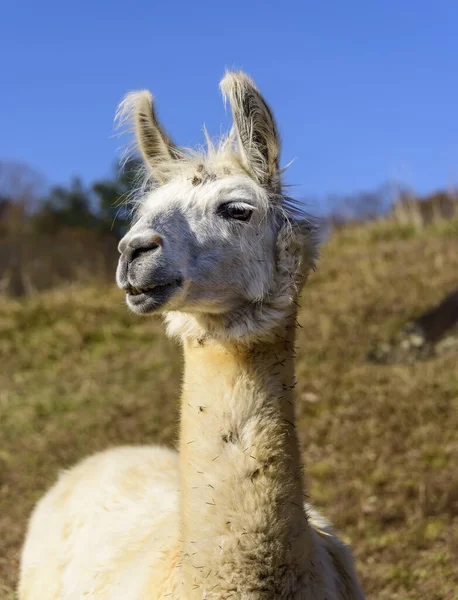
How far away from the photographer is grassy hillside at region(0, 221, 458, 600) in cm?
571

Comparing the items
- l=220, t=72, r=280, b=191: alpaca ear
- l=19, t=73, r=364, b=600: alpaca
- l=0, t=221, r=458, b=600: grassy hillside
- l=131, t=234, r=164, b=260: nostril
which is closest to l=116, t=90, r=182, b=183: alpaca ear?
l=19, t=73, r=364, b=600: alpaca

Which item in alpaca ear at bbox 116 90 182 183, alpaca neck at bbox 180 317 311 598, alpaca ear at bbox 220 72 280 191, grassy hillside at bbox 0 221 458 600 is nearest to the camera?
alpaca neck at bbox 180 317 311 598

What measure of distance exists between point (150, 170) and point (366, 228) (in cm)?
1201

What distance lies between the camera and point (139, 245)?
245 centimetres

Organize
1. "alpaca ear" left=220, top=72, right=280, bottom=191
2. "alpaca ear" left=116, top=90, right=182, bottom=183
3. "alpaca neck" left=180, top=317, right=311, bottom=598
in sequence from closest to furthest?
1. "alpaca neck" left=180, top=317, right=311, bottom=598
2. "alpaca ear" left=220, top=72, right=280, bottom=191
3. "alpaca ear" left=116, top=90, right=182, bottom=183

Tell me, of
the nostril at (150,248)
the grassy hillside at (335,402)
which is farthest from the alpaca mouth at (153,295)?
the grassy hillside at (335,402)

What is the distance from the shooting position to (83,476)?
419cm

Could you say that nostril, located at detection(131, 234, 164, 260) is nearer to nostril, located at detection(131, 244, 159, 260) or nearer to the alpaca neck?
nostril, located at detection(131, 244, 159, 260)

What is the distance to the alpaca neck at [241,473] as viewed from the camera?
7.89 ft

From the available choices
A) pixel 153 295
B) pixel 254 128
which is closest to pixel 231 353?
pixel 153 295

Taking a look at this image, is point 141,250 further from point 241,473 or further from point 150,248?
point 241,473

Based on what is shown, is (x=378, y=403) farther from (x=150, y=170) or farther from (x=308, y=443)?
(x=150, y=170)

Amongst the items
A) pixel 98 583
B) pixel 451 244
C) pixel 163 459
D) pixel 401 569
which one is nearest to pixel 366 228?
pixel 451 244

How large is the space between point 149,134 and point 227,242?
28.4 inches
